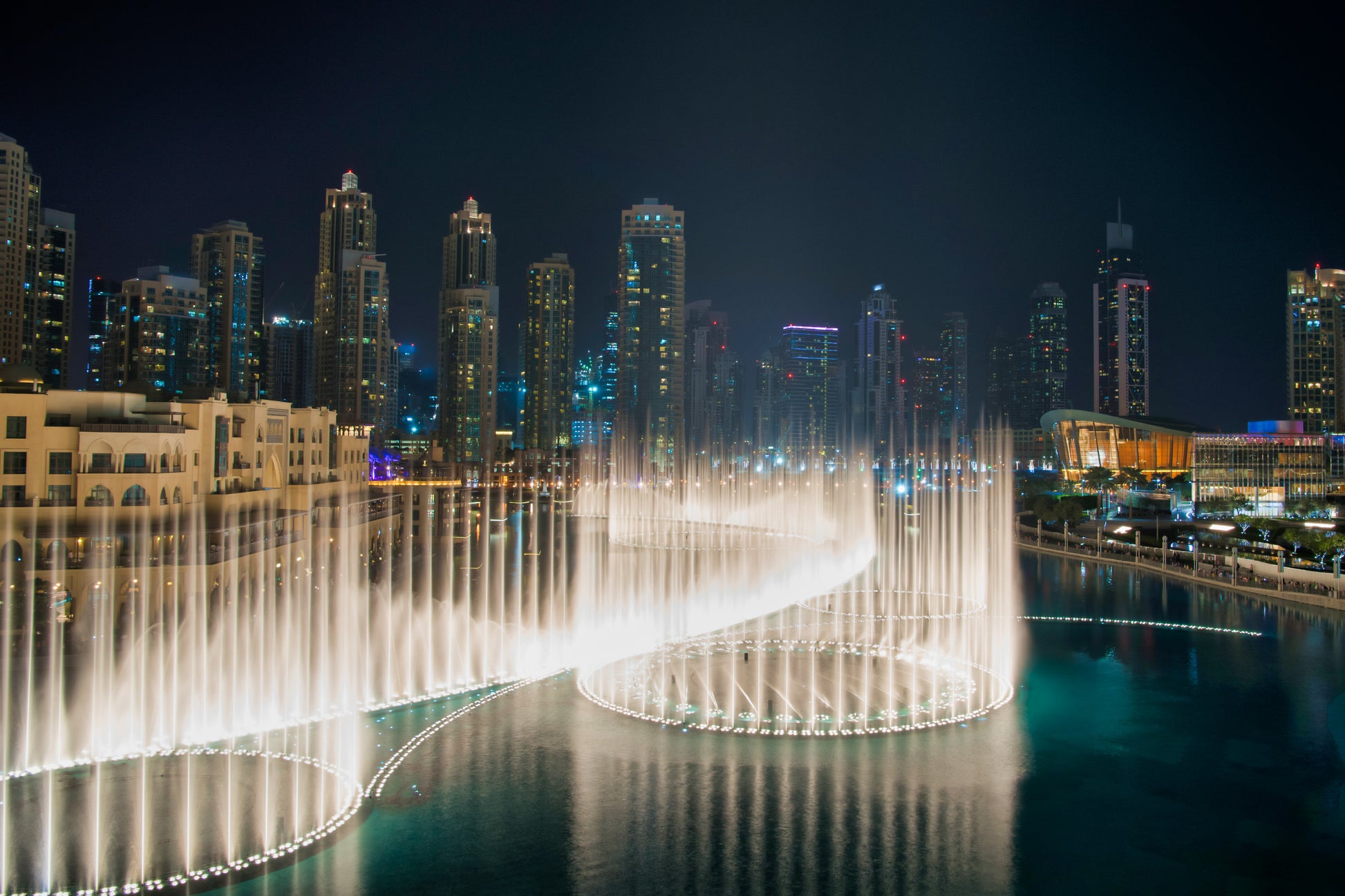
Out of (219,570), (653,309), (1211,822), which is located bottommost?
(1211,822)

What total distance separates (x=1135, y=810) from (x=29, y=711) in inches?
695

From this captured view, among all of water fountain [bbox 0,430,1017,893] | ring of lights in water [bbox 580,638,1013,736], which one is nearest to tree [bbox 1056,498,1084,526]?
water fountain [bbox 0,430,1017,893]

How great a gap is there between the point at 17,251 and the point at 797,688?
81.5 meters

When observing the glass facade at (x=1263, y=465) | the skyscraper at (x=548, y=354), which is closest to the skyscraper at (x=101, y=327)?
the skyscraper at (x=548, y=354)

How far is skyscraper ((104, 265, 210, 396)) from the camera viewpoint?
293ft

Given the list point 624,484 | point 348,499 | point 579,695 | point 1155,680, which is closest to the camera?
point 579,695

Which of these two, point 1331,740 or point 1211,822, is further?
point 1331,740

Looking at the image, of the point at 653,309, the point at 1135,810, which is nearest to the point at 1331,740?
the point at 1135,810

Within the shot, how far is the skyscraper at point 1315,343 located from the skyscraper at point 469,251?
102437mm

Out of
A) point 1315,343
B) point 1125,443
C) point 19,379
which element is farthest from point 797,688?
point 1315,343

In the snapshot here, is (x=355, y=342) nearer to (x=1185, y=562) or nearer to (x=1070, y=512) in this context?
(x=1070, y=512)

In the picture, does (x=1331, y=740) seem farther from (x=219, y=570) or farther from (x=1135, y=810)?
(x=219, y=570)

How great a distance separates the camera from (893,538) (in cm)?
5284

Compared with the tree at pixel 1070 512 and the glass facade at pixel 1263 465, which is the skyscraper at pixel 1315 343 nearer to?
the glass facade at pixel 1263 465
